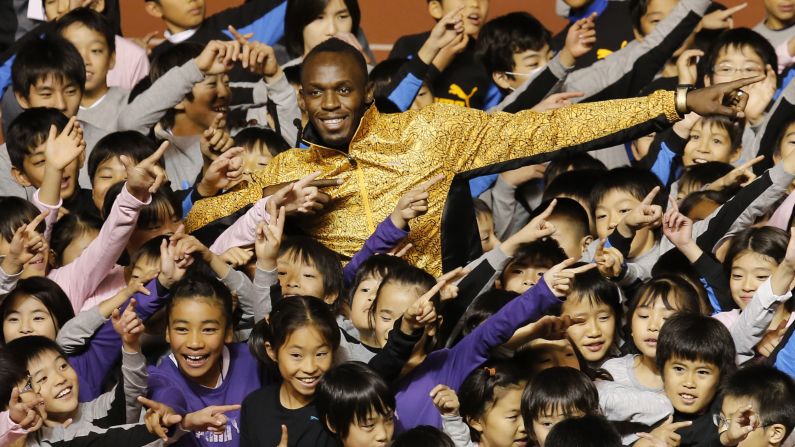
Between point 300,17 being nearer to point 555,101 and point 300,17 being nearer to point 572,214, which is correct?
point 555,101

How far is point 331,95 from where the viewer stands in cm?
505

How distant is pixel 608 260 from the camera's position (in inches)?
194

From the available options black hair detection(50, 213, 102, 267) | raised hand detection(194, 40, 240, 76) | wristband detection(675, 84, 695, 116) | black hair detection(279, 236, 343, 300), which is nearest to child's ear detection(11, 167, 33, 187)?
black hair detection(50, 213, 102, 267)

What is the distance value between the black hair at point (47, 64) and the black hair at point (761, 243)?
2636 mm

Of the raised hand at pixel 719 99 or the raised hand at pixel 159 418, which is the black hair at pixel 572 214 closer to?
the raised hand at pixel 719 99

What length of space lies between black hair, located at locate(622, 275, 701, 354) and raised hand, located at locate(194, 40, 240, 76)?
1697 millimetres

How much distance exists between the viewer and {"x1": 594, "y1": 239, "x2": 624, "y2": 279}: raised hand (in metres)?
4.93

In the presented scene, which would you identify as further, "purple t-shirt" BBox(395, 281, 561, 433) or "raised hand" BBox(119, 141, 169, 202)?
"raised hand" BBox(119, 141, 169, 202)

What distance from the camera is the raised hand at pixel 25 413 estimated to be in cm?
429

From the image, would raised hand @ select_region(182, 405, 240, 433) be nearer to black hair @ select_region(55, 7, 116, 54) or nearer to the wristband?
the wristband

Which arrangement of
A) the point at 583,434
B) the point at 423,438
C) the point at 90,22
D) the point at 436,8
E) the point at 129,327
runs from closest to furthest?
1. the point at 583,434
2. the point at 423,438
3. the point at 129,327
4. the point at 90,22
5. the point at 436,8

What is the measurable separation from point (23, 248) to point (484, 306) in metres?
1.47

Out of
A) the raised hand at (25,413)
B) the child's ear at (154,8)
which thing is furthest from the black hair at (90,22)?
the raised hand at (25,413)

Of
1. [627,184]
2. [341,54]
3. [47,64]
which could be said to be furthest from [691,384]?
[47,64]
